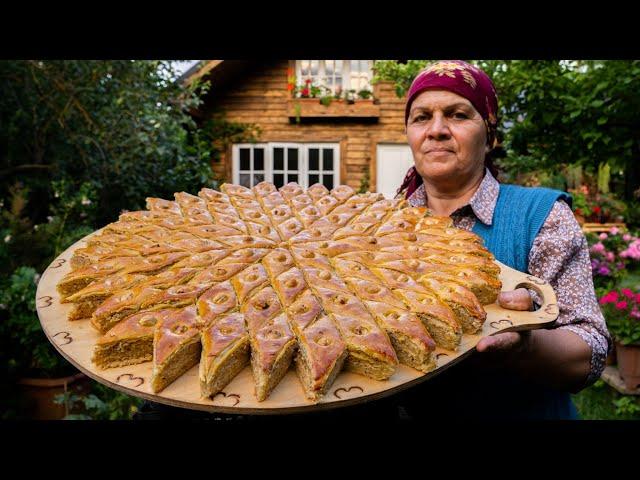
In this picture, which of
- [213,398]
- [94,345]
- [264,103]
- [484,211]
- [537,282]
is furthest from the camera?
[264,103]

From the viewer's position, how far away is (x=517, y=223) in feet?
6.52

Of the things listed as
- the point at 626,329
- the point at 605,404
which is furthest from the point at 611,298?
the point at 605,404

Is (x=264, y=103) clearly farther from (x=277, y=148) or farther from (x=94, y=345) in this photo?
(x=94, y=345)

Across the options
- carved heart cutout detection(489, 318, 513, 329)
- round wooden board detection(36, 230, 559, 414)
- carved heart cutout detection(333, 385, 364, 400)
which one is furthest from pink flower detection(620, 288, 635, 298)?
carved heart cutout detection(333, 385, 364, 400)

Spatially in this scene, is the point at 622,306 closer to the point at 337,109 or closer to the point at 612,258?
the point at 612,258

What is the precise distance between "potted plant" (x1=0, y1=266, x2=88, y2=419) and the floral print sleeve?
147 inches

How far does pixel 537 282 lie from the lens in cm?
172

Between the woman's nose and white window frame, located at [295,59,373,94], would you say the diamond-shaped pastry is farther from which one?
white window frame, located at [295,59,373,94]

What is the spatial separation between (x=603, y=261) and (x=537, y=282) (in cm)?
490

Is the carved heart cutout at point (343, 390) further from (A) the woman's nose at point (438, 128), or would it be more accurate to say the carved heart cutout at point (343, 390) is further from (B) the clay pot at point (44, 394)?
(B) the clay pot at point (44, 394)

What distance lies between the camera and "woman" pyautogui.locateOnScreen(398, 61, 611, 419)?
1691 millimetres

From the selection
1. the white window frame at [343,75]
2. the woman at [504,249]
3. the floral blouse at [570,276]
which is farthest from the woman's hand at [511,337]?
the white window frame at [343,75]
